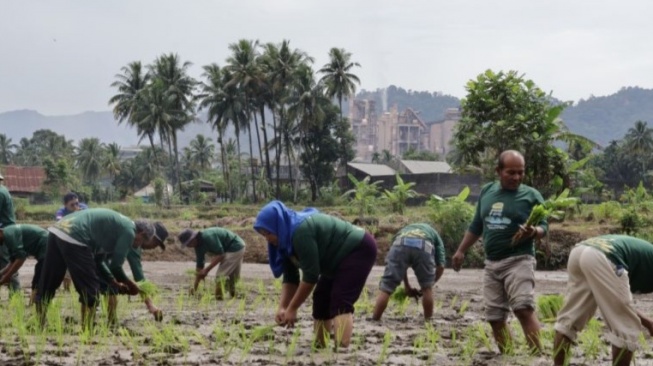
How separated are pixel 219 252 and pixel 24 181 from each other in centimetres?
6425

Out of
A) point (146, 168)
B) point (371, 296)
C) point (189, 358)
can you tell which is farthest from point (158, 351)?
point (146, 168)

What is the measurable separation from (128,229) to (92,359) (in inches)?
75.4

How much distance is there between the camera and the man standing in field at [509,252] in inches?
280

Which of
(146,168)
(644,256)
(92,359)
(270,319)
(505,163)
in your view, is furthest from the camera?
(146,168)

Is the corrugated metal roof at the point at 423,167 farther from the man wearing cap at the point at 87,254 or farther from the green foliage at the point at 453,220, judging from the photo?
the man wearing cap at the point at 87,254

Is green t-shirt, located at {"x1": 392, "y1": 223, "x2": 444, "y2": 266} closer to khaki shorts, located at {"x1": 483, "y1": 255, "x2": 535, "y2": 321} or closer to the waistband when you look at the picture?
the waistband

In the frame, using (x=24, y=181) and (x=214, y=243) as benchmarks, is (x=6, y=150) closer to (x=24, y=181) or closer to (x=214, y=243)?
(x=24, y=181)

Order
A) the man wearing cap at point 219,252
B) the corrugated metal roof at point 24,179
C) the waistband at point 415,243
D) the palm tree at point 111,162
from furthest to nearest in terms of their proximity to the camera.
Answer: the palm tree at point 111,162 < the corrugated metal roof at point 24,179 < the man wearing cap at point 219,252 < the waistband at point 415,243

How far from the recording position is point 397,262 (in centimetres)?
961

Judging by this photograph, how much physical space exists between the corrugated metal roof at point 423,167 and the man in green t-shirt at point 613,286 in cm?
6567

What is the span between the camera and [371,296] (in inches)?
521

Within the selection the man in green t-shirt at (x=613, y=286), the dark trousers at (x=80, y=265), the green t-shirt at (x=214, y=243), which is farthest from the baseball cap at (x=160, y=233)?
the man in green t-shirt at (x=613, y=286)

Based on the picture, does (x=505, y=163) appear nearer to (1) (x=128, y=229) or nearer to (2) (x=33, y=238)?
(1) (x=128, y=229)

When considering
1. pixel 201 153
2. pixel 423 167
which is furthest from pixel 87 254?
pixel 201 153
